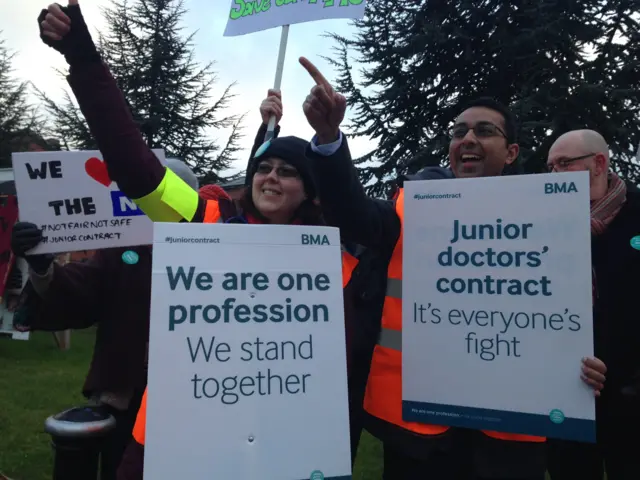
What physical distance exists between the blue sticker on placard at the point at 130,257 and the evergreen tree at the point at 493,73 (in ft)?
18.9

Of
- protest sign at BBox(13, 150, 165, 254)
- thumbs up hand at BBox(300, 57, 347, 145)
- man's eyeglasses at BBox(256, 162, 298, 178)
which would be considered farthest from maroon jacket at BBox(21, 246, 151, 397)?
thumbs up hand at BBox(300, 57, 347, 145)

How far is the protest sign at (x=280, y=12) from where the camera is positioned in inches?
91.9

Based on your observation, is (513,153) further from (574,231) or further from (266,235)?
(266,235)

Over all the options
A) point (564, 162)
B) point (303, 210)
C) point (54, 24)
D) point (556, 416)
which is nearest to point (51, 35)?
point (54, 24)

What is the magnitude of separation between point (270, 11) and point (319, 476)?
1.76 metres

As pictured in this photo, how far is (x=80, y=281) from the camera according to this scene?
2451 mm

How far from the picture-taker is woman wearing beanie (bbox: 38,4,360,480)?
2.07m

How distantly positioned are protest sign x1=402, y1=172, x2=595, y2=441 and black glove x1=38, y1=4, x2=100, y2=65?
1.19m

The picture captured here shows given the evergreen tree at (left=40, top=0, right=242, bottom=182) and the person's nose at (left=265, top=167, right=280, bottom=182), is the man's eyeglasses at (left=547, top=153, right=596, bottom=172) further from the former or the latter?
the evergreen tree at (left=40, top=0, right=242, bottom=182)

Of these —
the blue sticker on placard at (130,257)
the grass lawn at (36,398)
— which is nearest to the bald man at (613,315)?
the blue sticker on placard at (130,257)

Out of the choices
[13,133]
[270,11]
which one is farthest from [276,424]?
[13,133]

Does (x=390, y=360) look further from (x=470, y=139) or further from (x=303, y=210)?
(x=470, y=139)

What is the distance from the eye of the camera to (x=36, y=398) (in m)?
6.96

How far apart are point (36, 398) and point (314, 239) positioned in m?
6.25
